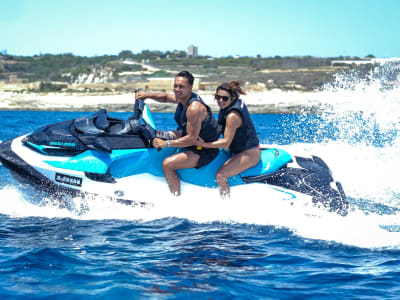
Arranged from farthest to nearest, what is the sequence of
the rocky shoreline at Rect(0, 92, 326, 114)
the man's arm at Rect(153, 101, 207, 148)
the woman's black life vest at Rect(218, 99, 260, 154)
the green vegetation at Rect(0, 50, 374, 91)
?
the green vegetation at Rect(0, 50, 374, 91)
the rocky shoreline at Rect(0, 92, 326, 114)
the woman's black life vest at Rect(218, 99, 260, 154)
the man's arm at Rect(153, 101, 207, 148)

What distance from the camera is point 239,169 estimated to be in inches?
209

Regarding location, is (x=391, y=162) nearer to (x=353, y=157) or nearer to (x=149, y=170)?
(x=353, y=157)

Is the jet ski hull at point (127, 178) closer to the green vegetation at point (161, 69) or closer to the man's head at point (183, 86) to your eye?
the man's head at point (183, 86)

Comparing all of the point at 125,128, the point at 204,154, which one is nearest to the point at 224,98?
the point at 204,154

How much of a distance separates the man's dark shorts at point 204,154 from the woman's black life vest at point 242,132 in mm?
246

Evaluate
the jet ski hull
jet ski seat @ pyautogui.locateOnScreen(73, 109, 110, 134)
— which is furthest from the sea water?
jet ski seat @ pyautogui.locateOnScreen(73, 109, 110, 134)

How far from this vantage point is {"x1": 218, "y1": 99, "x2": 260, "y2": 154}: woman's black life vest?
16.8ft

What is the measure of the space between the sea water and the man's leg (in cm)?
19

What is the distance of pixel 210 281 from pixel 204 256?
56cm

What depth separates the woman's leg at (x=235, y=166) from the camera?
209 inches

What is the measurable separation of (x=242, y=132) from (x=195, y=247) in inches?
Answer: 56.8

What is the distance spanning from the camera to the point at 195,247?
4508mm

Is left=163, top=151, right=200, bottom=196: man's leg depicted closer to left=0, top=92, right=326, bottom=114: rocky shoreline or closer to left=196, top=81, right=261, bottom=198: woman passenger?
left=196, top=81, right=261, bottom=198: woman passenger

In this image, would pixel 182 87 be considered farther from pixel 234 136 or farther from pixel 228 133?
pixel 234 136
